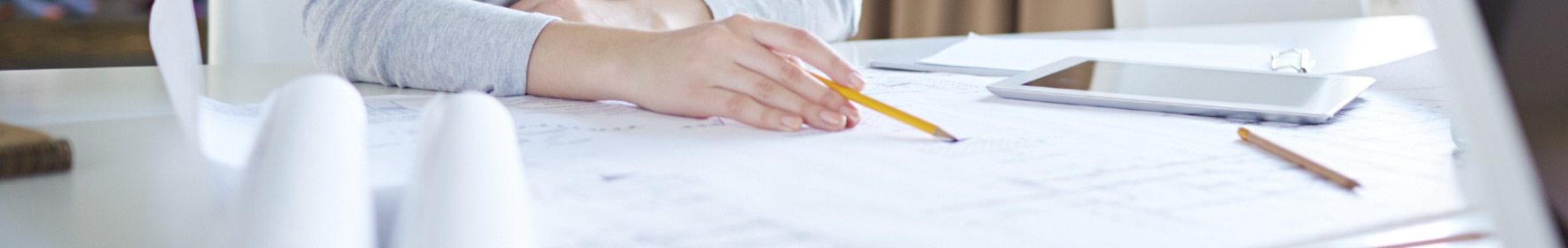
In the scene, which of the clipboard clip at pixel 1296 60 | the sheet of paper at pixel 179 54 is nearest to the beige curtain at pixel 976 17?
the clipboard clip at pixel 1296 60

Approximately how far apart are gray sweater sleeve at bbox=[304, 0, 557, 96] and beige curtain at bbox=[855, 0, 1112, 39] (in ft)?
6.19

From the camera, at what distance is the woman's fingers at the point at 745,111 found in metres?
0.45

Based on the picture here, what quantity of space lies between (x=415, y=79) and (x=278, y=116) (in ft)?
1.22

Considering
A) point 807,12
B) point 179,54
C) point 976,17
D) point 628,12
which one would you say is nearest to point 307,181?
point 179,54

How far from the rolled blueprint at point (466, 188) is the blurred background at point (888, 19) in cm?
33

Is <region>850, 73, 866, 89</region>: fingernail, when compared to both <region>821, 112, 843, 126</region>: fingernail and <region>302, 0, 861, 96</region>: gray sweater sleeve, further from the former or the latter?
<region>302, 0, 861, 96</region>: gray sweater sleeve

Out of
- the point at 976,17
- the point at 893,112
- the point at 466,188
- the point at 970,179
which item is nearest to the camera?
the point at 466,188

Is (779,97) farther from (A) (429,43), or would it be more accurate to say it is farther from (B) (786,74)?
(A) (429,43)

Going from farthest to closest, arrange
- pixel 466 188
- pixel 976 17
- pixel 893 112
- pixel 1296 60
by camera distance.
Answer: pixel 976 17 → pixel 1296 60 → pixel 893 112 → pixel 466 188

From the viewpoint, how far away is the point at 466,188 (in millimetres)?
214

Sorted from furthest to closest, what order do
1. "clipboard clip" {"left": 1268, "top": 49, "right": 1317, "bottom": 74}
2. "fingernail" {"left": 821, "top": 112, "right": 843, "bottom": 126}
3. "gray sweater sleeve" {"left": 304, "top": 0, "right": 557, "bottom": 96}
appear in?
"clipboard clip" {"left": 1268, "top": 49, "right": 1317, "bottom": 74}
"gray sweater sleeve" {"left": 304, "top": 0, "right": 557, "bottom": 96}
"fingernail" {"left": 821, "top": 112, "right": 843, "bottom": 126}

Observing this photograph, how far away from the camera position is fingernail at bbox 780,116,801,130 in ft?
1.47

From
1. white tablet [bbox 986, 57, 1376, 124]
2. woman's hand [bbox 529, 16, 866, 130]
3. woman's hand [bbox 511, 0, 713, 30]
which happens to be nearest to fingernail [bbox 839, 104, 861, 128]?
woman's hand [bbox 529, 16, 866, 130]

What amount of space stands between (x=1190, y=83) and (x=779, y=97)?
25cm
